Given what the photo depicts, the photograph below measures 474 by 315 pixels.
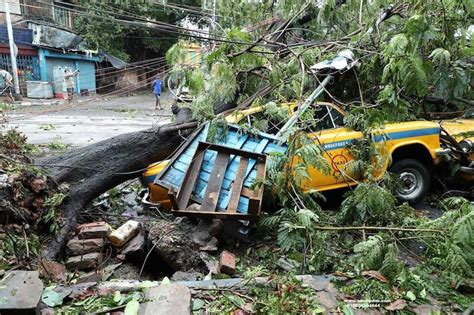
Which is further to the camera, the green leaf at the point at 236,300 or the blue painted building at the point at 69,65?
the blue painted building at the point at 69,65

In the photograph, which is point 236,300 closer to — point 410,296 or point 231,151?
point 410,296

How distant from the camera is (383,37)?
430cm

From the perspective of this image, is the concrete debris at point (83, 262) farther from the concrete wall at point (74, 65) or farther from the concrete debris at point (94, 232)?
the concrete wall at point (74, 65)

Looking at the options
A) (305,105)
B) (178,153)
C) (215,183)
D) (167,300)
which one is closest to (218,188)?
(215,183)

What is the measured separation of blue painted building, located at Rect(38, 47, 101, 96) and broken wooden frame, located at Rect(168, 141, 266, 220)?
1859cm

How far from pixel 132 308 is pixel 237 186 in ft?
8.84

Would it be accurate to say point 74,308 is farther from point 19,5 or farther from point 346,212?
point 19,5

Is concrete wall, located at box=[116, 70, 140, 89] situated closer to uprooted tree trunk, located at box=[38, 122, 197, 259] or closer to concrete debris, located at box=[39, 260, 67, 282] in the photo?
uprooted tree trunk, located at box=[38, 122, 197, 259]

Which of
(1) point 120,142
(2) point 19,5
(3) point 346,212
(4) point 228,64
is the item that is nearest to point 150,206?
(1) point 120,142

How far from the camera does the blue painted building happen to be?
2019 cm

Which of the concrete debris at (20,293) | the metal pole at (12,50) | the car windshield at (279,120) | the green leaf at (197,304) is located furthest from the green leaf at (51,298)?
the metal pole at (12,50)

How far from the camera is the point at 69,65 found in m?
21.7

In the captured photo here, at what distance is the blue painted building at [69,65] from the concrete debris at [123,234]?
18.7m

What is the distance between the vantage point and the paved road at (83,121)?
10.0 m
